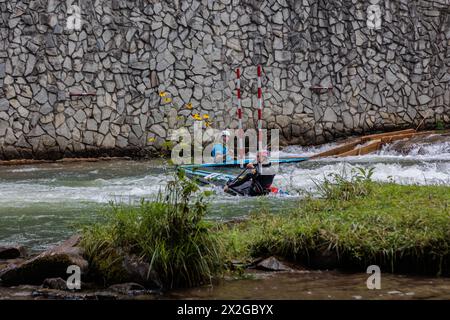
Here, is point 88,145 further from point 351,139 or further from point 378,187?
point 378,187

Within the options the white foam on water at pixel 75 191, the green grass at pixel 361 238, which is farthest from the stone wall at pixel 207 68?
the green grass at pixel 361 238

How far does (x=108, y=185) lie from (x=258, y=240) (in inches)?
274

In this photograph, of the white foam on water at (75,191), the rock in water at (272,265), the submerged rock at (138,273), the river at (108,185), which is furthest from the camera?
the white foam on water at (75,191)

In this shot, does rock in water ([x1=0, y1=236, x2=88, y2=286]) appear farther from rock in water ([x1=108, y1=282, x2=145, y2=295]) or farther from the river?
the river

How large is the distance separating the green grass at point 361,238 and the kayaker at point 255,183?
3256 millimetres

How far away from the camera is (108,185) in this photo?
45.7ft

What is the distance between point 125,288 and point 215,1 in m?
13.9

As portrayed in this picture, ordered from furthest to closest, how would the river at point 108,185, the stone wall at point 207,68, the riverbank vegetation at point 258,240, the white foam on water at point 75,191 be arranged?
the stone wall at point 207,68 → the white foam on water at point 75,191 → the river at point 108,185 → the riverbank vegetation at point 258,240

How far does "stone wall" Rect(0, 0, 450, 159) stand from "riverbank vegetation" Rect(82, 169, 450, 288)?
36.5 feet

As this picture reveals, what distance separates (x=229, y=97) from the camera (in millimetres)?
19375

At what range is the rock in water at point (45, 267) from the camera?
21.0ft

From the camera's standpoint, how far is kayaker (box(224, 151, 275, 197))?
1152cm

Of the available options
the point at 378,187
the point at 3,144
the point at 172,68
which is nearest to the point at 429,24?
the point at 172,68

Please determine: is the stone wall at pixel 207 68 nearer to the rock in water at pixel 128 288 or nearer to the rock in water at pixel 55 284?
the rock in water at pixel 55 284
